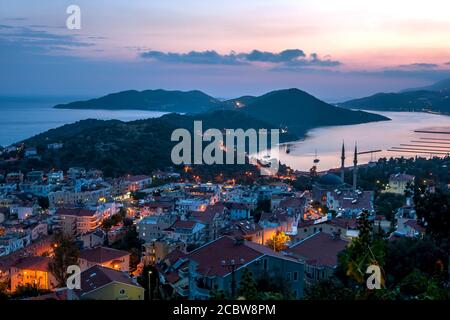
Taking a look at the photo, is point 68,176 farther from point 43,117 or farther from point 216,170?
point 43,117

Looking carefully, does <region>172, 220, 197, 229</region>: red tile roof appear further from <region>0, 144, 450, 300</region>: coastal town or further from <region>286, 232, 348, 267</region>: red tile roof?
<region>286, 232, 348, 267</region>: red tile roof

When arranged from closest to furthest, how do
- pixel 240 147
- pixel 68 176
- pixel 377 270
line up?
1. pixel 377 270
2. pixel 68 176
3. pixel 240 147

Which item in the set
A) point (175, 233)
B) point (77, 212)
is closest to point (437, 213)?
point (175, 233)

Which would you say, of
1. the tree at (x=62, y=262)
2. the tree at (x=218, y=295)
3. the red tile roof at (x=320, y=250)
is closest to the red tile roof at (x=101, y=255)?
the tree at (x=62, y=262)

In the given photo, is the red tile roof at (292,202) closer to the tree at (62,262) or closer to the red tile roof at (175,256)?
the red tile roof at (175,256)

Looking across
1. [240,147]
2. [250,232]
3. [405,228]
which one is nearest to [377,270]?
[250,232]

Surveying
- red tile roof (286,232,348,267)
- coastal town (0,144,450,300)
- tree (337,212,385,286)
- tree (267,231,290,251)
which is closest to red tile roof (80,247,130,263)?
coastal town (0,144,450,300)
